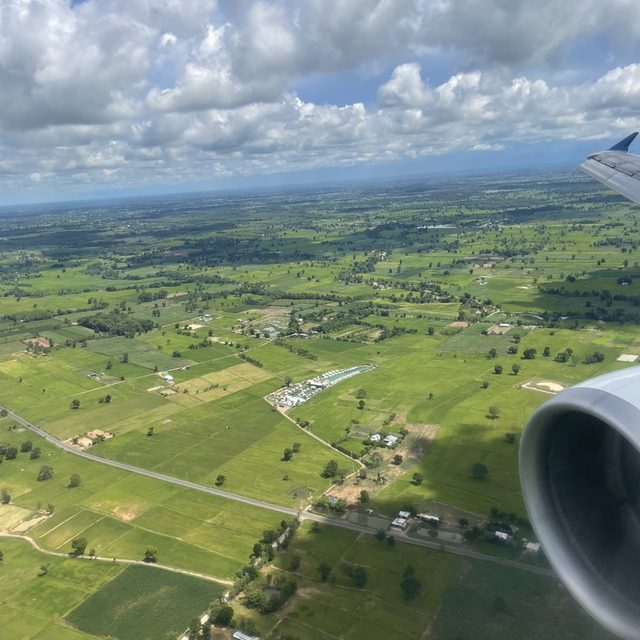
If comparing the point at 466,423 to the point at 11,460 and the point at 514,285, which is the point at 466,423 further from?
the point at 514,285

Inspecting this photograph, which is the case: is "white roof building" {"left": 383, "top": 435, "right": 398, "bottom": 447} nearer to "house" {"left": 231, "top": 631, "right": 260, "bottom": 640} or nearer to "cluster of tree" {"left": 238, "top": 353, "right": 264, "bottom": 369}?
"house" {"left": 231, "top": 631, "right": 260, "bottom": 640}

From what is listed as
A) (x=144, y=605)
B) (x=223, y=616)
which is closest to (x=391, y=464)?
(x=223, y=616)

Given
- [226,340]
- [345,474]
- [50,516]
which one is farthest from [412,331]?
[50,516]

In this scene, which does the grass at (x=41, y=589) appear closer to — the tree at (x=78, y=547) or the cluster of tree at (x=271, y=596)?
the tree at (x=78, y=547)

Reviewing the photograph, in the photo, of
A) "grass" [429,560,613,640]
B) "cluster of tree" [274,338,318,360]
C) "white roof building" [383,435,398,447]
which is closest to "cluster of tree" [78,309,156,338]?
"cluster of tree" [274,338,318,360]

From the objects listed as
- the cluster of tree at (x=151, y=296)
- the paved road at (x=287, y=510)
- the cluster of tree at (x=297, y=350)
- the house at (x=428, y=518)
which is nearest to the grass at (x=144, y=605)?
the paved road at (x=287, y=510)

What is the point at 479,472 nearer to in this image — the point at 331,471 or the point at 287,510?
the point at 331,471

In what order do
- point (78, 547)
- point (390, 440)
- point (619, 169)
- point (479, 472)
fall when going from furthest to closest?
point (390, 440) → point (479, 472) → point (78, 547) → point (619, 169)
